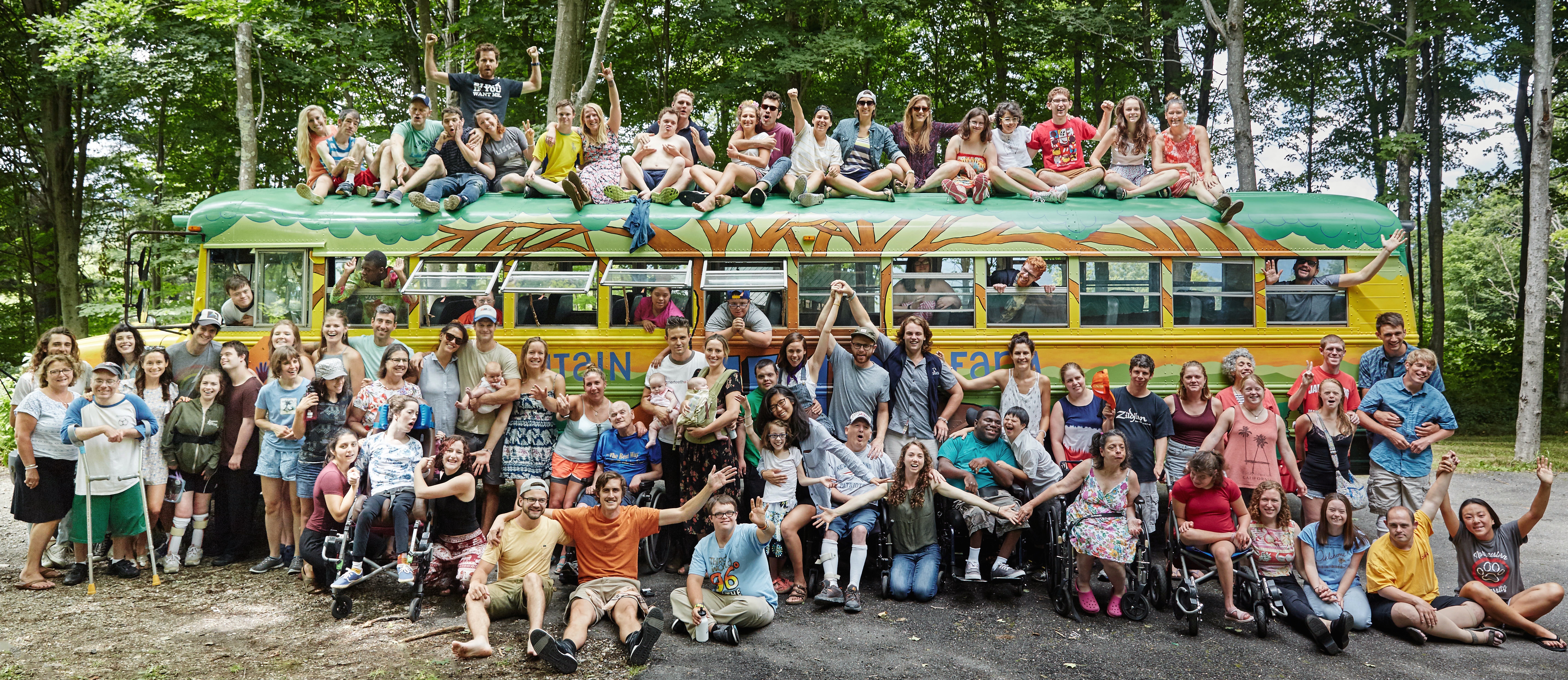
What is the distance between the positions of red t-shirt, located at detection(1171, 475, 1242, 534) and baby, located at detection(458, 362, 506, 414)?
17.5 ft

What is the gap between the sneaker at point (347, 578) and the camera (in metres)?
6.27

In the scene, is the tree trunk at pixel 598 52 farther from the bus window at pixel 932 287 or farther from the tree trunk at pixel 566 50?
the bus window at pixel 932 287

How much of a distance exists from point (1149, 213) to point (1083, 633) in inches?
167

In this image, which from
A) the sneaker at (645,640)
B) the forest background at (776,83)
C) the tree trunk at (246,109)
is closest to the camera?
the sneaker at (645,640)

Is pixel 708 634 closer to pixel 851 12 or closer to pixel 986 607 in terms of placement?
pixel 986 607

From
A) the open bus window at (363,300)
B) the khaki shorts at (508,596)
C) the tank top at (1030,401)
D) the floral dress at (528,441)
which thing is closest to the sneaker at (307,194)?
the open bus window at (363,300)

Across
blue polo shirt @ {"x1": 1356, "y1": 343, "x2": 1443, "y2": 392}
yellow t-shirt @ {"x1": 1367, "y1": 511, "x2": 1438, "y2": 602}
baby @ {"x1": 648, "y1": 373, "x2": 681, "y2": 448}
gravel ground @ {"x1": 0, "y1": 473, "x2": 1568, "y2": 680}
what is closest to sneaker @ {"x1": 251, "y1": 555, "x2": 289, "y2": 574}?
gravel ground @ {"x1": 0, "y1": 473, "x2": 1568, "y2": 680}

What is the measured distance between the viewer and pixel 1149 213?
28.5 ft

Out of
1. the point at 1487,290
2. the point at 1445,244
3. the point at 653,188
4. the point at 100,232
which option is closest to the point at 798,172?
the point at 653,188

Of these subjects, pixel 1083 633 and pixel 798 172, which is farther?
pixel 798 172

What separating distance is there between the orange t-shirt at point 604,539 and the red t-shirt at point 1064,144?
5556 mm

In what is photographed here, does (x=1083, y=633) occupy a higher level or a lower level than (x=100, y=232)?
lower

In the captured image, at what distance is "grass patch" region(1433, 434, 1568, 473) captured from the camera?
12.4 metres

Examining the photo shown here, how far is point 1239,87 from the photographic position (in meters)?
14.7
